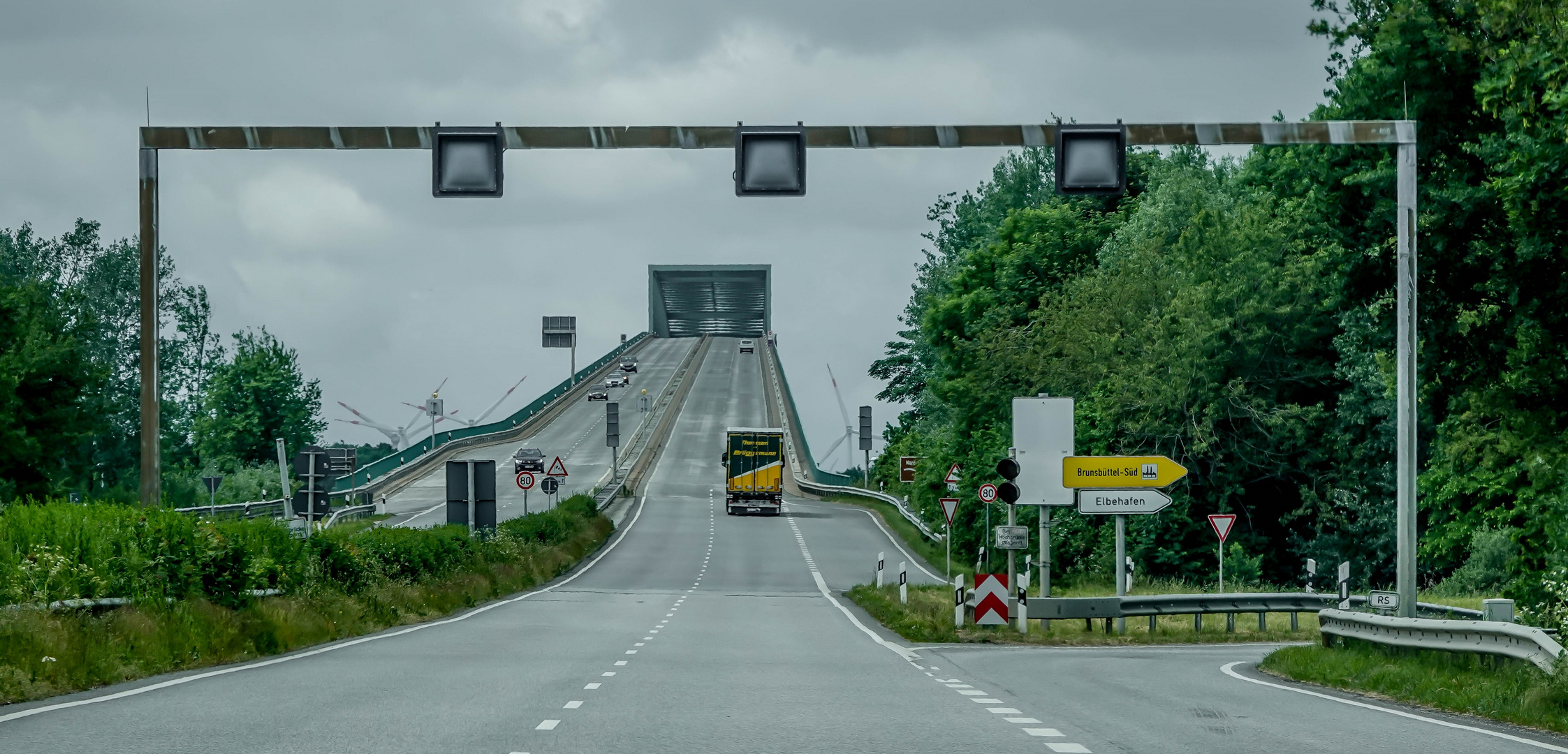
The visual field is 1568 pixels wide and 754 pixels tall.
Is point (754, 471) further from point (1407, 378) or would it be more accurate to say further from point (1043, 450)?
point (1407, 378)

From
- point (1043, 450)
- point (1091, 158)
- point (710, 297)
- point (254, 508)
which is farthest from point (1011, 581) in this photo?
point (710, 297)

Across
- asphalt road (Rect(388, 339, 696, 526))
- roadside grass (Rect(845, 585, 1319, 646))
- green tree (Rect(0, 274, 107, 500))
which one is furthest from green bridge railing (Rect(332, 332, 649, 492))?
roadside grass (Rect(845, 585, 1319, 646))

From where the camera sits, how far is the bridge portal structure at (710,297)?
173 metres

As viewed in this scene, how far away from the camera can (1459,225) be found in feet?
103

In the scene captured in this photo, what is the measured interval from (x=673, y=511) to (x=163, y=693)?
61009 mm

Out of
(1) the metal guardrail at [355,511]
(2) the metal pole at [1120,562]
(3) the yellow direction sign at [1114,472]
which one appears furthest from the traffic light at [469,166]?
(1) the metal guardrail at [355,511]

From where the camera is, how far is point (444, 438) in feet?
331

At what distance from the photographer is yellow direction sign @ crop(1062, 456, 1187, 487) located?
29.4m

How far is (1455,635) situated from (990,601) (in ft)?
40.3

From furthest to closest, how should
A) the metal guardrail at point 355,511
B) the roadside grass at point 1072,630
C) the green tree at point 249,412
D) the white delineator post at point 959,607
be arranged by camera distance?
the green tree at point 249,412 → the metal guardrail at point 355,511 → the white delineator post at point 959,607 → the roadside grass at point 1072,630

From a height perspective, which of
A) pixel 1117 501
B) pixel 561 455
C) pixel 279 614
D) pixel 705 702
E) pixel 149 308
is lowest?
pixel 561 455

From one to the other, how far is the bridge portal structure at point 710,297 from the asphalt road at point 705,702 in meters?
145

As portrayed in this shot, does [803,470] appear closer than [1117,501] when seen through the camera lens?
No

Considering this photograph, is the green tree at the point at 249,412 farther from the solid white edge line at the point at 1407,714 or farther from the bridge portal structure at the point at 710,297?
the solid white edge line at the point at 1407,714
